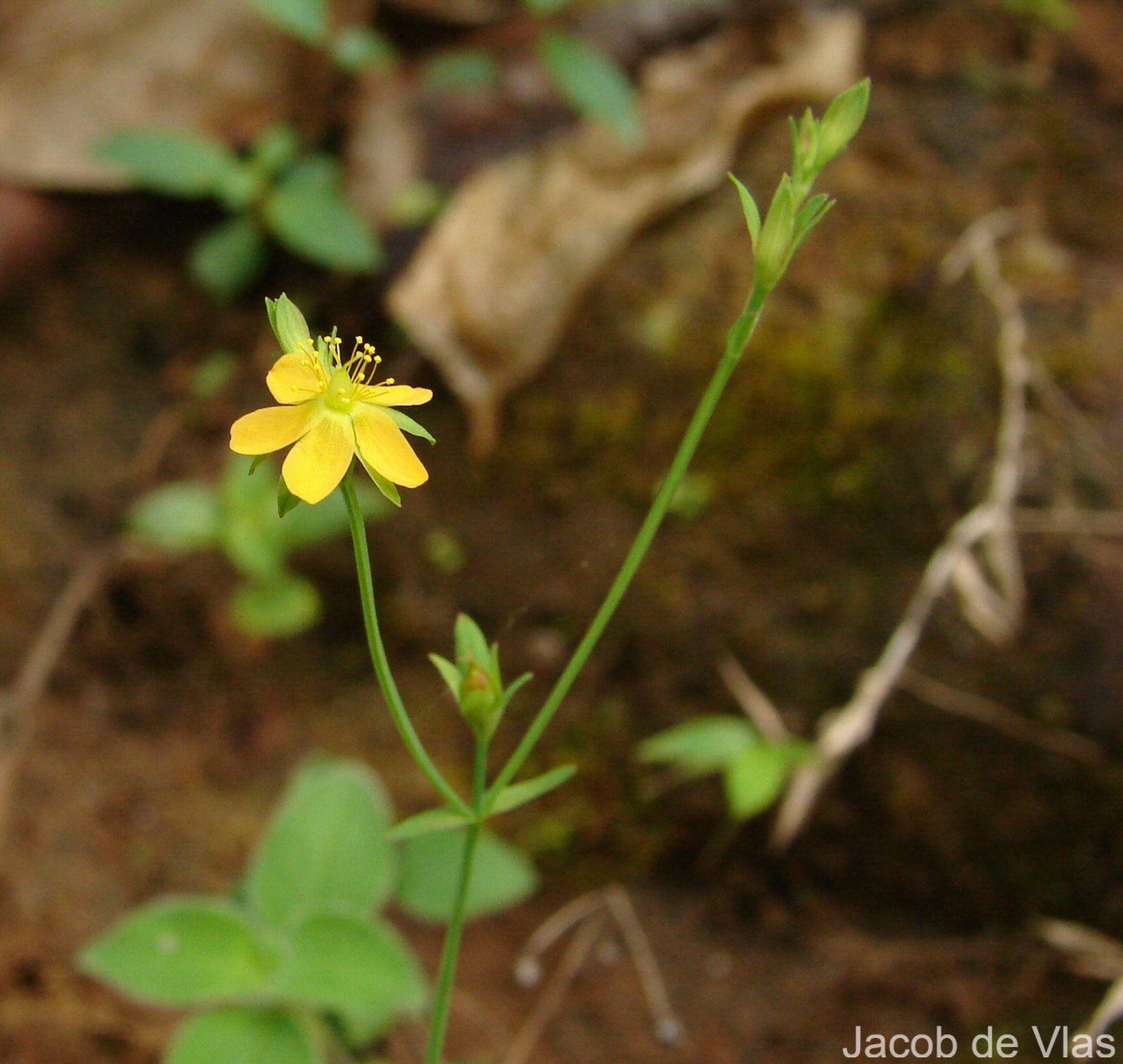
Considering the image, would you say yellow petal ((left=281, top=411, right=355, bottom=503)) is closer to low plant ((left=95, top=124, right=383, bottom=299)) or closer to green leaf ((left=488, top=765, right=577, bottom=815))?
green leaf ((left=488, top=765, right=577, bottom=815))

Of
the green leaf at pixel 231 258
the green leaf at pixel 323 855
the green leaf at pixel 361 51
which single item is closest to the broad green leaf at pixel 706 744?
the green leaf at pixel 323 855

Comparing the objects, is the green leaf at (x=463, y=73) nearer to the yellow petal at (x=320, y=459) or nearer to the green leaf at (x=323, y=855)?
the green leaf at (x=323, y=855)

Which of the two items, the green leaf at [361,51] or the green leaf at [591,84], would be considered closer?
the green leaf at [591,84]

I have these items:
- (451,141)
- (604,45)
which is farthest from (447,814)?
(604,45)

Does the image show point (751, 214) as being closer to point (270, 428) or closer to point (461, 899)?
point (270, 428)

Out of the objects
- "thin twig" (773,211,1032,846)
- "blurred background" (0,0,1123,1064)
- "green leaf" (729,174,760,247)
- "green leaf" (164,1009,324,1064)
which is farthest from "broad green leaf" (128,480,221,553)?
"green leaf" (729,174,760,247)

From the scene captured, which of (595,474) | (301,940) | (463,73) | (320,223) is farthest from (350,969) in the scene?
(463,73)
